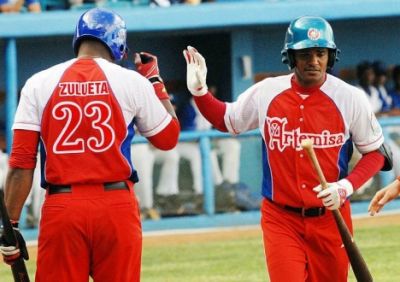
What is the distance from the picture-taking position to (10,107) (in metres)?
16.2

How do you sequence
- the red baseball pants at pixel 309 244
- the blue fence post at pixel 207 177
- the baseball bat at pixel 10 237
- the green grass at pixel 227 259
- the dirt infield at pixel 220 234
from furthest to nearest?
the blue fence post at pixel 207 177 → the dirt infield at pixel 220 234 → the green grass at pixel 227 259 → the red baseball pants at pixel 309 244 → the baseball bat at pixel 10 237

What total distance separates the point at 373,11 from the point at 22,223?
18.4 feet

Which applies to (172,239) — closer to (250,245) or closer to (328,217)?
(250,245)

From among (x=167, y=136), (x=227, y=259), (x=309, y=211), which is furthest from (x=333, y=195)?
(x=227, y=259)

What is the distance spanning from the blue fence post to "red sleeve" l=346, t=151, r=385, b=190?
8.50 m

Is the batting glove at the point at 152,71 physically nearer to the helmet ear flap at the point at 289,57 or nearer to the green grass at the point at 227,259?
the helmet ear flap at the point at 289,57

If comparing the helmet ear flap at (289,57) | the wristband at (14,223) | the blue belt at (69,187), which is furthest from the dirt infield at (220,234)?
the blue belt at (69,187)

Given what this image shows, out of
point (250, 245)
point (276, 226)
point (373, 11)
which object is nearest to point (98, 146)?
point (276, 226)

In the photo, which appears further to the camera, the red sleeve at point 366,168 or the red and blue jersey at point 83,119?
the red sleeve at point 366,168

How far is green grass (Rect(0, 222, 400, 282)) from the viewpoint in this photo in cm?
1127

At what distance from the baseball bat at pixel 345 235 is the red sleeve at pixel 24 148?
4.45 feet

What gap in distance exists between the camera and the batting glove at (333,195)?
6.73m

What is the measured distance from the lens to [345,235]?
22.3 ft

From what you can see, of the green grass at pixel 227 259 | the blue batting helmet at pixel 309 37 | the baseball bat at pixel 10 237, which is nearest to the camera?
the baseball bat at pixel 10 237
